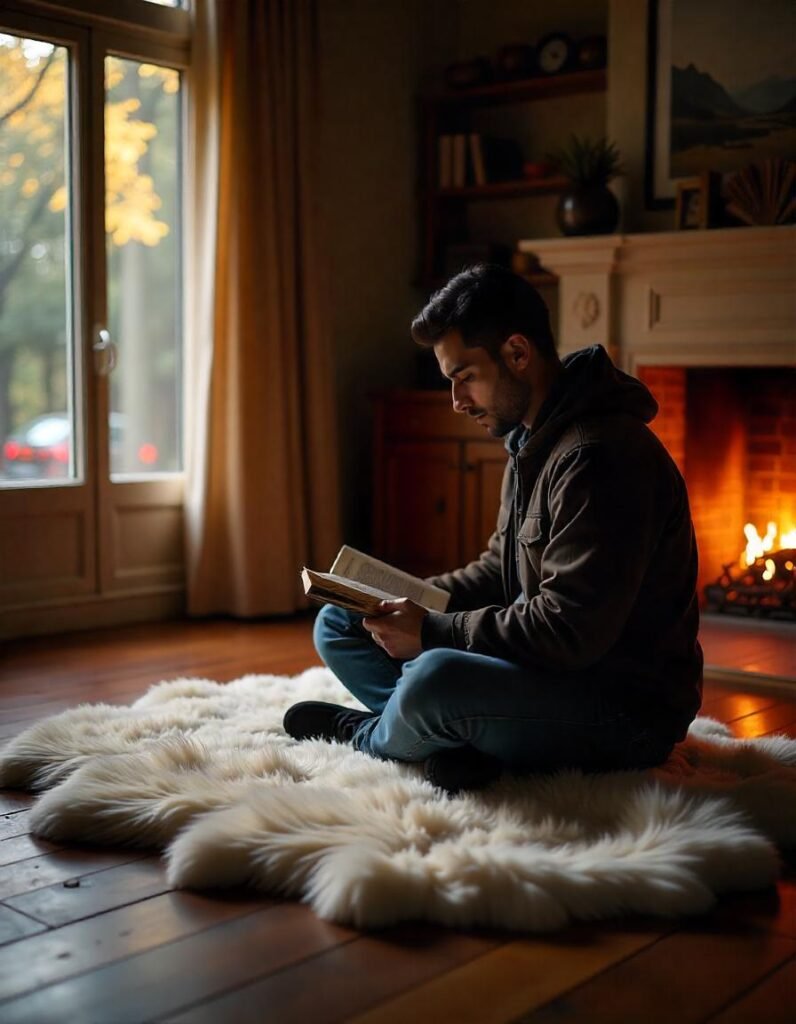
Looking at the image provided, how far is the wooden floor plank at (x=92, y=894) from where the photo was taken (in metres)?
1.81

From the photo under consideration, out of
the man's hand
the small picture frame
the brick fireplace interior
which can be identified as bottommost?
the man's hand

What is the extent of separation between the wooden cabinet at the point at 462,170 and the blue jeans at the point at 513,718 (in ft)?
9.45

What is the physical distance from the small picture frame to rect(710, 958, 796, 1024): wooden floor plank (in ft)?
9.30

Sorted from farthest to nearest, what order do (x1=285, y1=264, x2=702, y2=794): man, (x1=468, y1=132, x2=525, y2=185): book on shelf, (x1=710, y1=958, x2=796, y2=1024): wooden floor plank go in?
(x1=468, y1=132, x2=525, y2=185): book on shelf, (x1=285, y1=264, x2=702, y2=794): man, (x1=710, y1=958, x2=796, y2=1024): wooden floor plank

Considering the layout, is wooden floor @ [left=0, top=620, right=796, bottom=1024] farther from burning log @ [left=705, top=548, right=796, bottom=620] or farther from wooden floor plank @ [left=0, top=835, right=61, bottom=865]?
burning log @ [left=705, top=548, right=796, bottom=620]

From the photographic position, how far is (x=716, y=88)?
13.5 feet

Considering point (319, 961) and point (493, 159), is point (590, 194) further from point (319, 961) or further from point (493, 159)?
point (319, 961)

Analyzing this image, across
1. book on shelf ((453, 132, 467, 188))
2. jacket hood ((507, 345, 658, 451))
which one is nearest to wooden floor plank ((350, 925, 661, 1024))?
jacket hood ((507, 345, 658, 451))

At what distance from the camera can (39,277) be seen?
13.4ft

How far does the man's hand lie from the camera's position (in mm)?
2188

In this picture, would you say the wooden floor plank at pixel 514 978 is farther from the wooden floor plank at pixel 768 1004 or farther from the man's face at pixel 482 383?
the man's face at pixel 482 383

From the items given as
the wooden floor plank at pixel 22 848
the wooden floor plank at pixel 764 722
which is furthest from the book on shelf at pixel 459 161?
the wooden floor plank at pixel 22 848

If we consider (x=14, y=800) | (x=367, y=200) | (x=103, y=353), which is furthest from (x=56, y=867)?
(x=367, y=200)

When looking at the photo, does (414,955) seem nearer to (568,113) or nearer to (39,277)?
(39,277)
